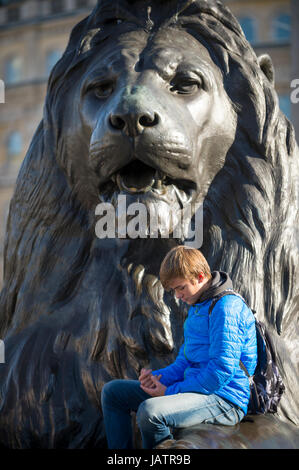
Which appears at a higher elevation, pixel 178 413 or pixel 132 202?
pixel 132 202

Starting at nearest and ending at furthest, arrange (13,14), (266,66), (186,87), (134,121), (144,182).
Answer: (134,121) → (144,182) → (186,87) → (266,66) → (13,14)

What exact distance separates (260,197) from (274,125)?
32cm

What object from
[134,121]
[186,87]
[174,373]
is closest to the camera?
[174,373]

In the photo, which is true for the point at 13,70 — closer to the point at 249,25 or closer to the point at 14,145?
the point at 14,145

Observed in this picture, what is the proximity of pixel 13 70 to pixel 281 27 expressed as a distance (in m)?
9.94

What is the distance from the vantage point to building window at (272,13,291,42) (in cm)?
2228

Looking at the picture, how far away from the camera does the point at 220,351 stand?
2.19m

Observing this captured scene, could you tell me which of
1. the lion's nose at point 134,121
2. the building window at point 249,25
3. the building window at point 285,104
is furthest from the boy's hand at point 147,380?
the building window at point 249,25

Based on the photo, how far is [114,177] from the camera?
9.52 ft

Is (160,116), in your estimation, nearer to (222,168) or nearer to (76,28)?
(222,168)

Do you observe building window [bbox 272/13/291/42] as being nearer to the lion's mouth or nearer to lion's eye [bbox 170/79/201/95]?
lion's eye [bbox 170/79/201/95]

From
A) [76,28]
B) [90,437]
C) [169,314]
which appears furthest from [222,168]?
[90,437]

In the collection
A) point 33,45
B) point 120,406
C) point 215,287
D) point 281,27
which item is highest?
point 33,45

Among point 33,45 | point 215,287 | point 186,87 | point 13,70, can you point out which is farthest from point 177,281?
point 13,70
